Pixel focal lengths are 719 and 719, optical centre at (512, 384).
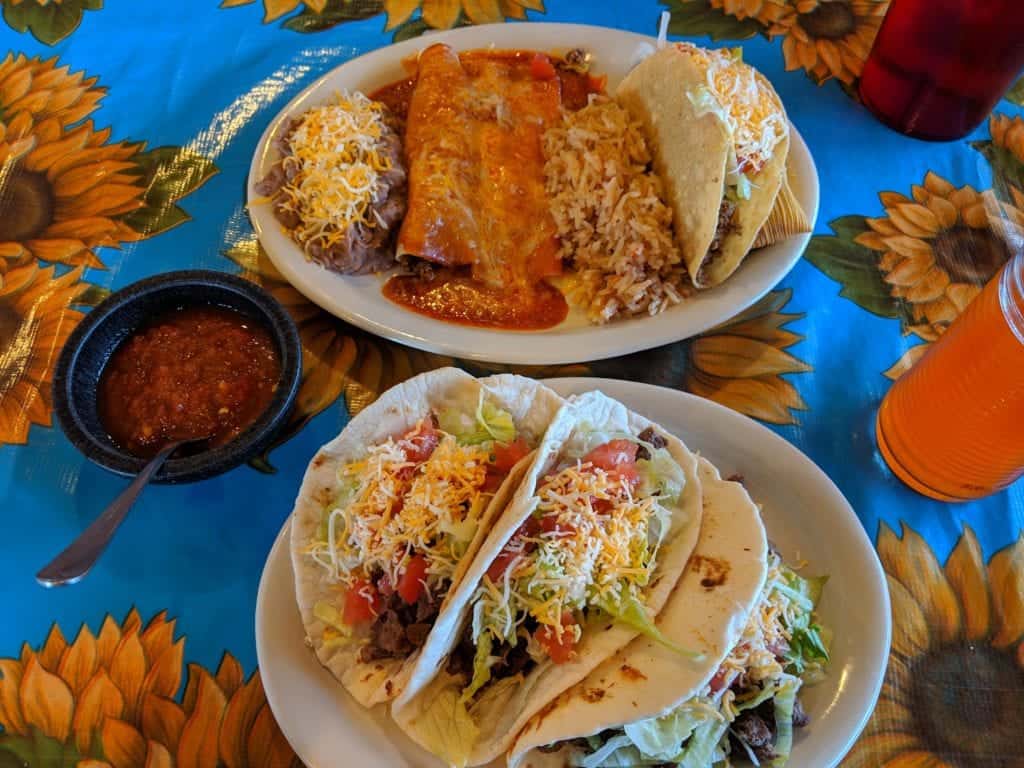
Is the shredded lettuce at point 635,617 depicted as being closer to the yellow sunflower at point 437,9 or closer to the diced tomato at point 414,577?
the diced tomato at point 414,577

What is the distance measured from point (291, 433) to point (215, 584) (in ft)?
1.45

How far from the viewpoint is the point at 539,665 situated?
4.80 ft

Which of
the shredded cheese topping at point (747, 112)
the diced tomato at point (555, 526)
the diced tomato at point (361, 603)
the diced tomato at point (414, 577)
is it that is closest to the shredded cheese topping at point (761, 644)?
the diced tomato at point (555, 526)

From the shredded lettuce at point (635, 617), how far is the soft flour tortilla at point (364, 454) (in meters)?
0.29

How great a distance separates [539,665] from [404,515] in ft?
1.35

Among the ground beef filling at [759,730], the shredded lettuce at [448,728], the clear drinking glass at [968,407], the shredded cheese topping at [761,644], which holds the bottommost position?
the shredded lettuce at [448,728]

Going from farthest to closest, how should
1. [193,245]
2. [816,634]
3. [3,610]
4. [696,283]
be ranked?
[193,245] → [696,283] → [3,610] → [816,634]

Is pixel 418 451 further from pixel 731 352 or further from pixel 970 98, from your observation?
pixel 970 98

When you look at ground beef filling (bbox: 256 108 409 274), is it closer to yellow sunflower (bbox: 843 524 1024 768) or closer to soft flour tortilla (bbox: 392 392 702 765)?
soft flour tortilla (bbox: 392 392 702 765)

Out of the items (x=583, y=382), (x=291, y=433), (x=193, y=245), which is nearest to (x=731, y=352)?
(x=583, y=382)

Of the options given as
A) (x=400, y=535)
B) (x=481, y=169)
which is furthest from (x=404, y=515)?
(x=481, y=169)

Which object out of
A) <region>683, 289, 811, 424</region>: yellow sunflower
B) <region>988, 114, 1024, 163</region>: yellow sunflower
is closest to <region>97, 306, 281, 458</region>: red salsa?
<region>683, 289, 811, 424</region>: yellow sunflower

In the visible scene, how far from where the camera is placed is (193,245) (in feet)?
7.84

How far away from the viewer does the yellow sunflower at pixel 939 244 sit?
228cm
